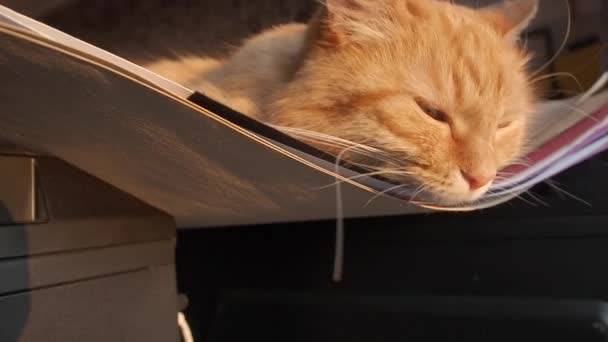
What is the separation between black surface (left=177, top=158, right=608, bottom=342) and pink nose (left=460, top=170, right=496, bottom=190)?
0.32m

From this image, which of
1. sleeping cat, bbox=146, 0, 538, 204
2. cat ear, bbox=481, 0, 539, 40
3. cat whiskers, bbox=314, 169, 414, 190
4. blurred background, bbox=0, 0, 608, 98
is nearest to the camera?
cat whiskers, bbox=314, 169, 414, 190

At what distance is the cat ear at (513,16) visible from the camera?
0.97m

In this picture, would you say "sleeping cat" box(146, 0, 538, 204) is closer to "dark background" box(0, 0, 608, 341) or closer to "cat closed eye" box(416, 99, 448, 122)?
"cat closed eye" box(416, 99, 448, 122)

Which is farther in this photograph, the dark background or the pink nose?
the dark background

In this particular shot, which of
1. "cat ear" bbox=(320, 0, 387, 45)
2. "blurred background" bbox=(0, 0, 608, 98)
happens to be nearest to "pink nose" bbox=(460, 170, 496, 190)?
"cat ear" bbox=(320, 0, 387, 45)

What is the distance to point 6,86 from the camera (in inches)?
22.6

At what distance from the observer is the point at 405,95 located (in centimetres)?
82

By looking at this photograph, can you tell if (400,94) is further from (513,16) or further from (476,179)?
(513,16)

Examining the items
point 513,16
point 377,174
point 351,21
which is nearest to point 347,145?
point 377,174

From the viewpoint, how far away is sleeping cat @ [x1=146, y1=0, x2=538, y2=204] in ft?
2.59

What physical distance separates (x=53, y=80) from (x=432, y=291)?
0.88 m

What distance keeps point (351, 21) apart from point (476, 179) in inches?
11.6

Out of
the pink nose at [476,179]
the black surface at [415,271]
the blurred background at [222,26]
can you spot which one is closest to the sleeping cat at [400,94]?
the pink nose at [476,179]

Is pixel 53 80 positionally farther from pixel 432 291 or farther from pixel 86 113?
pixel 432 291
